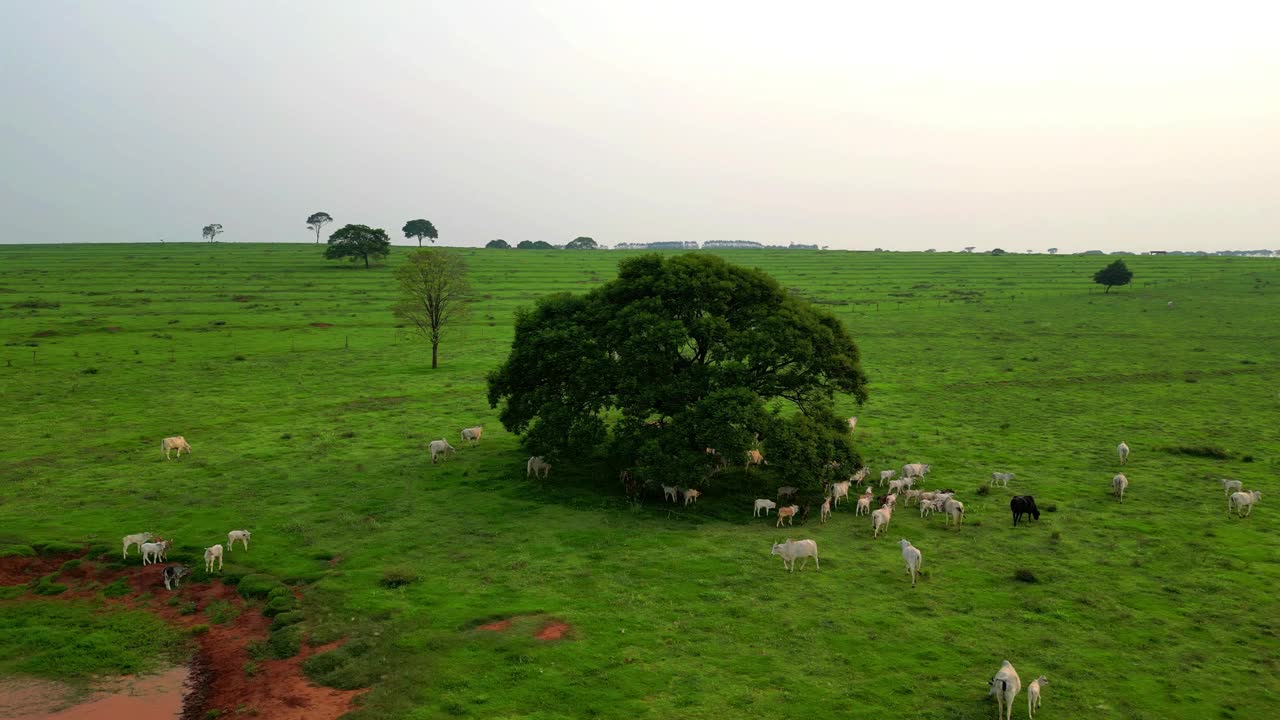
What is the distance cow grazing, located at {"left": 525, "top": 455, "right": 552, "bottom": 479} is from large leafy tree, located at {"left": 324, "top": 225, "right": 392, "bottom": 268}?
342 feet

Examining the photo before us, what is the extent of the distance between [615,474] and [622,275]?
8.89m

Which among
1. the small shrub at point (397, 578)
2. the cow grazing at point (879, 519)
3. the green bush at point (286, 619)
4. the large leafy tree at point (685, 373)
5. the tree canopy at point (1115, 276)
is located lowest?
the green bush at point (286, 619)

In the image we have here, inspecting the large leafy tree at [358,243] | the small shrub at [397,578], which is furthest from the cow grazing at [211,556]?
the large leafy tree at [358,243]

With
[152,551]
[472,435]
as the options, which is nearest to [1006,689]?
[152,551]

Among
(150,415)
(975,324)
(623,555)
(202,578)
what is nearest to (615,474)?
(623,555)

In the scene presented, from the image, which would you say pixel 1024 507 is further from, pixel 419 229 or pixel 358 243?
pixel 419 229

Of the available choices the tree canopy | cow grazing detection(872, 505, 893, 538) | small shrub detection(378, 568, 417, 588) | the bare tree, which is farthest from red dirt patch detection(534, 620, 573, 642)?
the tree canopy

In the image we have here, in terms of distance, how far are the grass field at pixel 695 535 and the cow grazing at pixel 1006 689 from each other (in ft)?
1.40

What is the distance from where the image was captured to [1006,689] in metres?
14.2

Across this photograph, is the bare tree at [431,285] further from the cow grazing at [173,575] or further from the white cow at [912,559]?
the white cow at [912,559]

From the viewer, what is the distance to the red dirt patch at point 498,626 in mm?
17953

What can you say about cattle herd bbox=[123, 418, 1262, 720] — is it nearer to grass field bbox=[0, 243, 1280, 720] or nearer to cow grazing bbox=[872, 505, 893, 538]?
cow grazing bbox=[872, 505, 893, 538]

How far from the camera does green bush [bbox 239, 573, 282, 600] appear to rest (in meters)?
20.2

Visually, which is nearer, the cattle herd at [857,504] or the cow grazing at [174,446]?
the cattle herd at [857,504]
